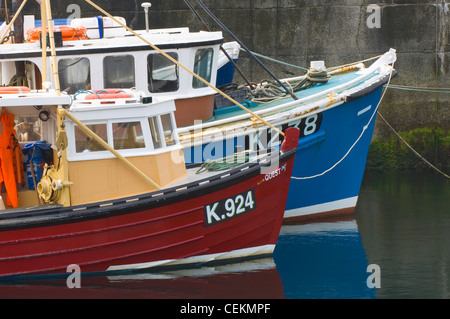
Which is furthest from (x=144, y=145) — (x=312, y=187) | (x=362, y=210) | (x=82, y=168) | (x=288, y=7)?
(x=288, y=7)

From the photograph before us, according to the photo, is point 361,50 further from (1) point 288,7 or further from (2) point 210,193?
(2) point 210,193

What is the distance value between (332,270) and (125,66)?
13.7 ft

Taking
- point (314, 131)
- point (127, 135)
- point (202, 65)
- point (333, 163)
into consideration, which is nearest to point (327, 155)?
point (333, 163)

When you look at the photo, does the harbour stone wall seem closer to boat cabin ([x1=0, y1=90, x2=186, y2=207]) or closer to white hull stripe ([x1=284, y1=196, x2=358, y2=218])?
white hull stripe ([x1=284, y1=196, x2=358, y2=218])

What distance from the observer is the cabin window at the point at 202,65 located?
551 inches

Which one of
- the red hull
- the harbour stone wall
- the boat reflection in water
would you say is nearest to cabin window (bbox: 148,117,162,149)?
the red hull

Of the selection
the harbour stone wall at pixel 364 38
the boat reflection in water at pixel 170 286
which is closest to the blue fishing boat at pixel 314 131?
the boat reflection in water at pixel 170 286

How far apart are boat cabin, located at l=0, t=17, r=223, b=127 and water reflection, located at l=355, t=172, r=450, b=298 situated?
10.5 feet

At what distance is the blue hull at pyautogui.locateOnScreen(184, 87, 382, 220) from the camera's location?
1388 centimetres

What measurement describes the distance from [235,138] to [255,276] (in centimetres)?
251

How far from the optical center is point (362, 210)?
50.6 ft

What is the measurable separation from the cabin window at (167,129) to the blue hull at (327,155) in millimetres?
1785

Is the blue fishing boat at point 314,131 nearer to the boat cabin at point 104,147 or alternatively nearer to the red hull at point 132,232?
the red hull at point 132,232

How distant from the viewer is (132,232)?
11039mm
